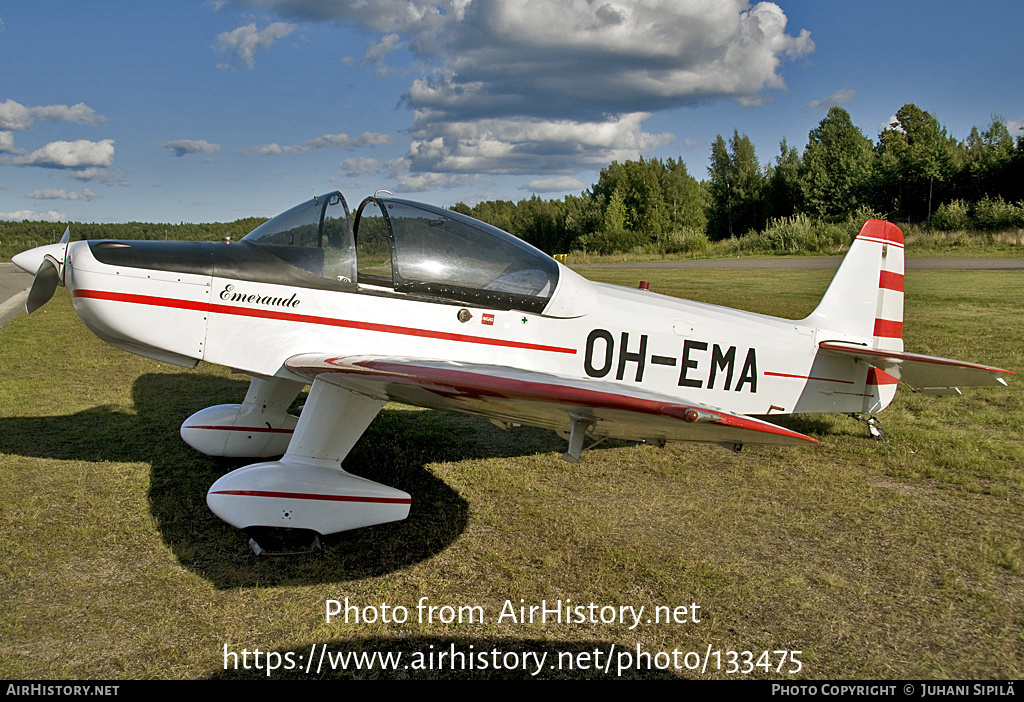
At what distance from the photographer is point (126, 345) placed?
4129 millimetres

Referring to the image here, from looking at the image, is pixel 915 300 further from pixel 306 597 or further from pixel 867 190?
pixel 867 190

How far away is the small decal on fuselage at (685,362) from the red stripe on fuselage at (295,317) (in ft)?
1.56

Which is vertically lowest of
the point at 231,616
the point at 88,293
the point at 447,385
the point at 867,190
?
the point at 231,616

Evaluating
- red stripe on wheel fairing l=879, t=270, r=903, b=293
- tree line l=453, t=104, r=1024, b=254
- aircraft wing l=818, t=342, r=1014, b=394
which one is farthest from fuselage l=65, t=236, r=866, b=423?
tree line l=453, t=104, r=1024, b=254

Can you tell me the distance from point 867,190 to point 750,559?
49932 millimetres

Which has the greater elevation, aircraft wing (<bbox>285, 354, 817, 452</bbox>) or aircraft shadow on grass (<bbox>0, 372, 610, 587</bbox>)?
aircraft wing (<bbox>285, 354, 817, 452</bbox>)

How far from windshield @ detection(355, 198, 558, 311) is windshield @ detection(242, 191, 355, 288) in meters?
0.10

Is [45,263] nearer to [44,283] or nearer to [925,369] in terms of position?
[44,283]

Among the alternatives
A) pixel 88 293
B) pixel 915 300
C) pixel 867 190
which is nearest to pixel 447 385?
pixel 88 293

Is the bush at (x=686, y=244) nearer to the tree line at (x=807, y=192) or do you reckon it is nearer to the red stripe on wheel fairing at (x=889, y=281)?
the tree line at (x=807, y=192)

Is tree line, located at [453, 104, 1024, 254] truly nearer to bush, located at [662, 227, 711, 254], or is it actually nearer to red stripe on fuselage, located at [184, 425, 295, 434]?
bush, located at [662, 227, 711, 254]

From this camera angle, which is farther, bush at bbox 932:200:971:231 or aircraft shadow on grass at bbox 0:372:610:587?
bush at bbox 932:200:971:231

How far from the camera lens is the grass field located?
2951 mm

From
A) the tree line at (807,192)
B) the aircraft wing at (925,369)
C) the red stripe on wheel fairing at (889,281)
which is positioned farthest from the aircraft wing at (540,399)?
the tree line at (807,192)
